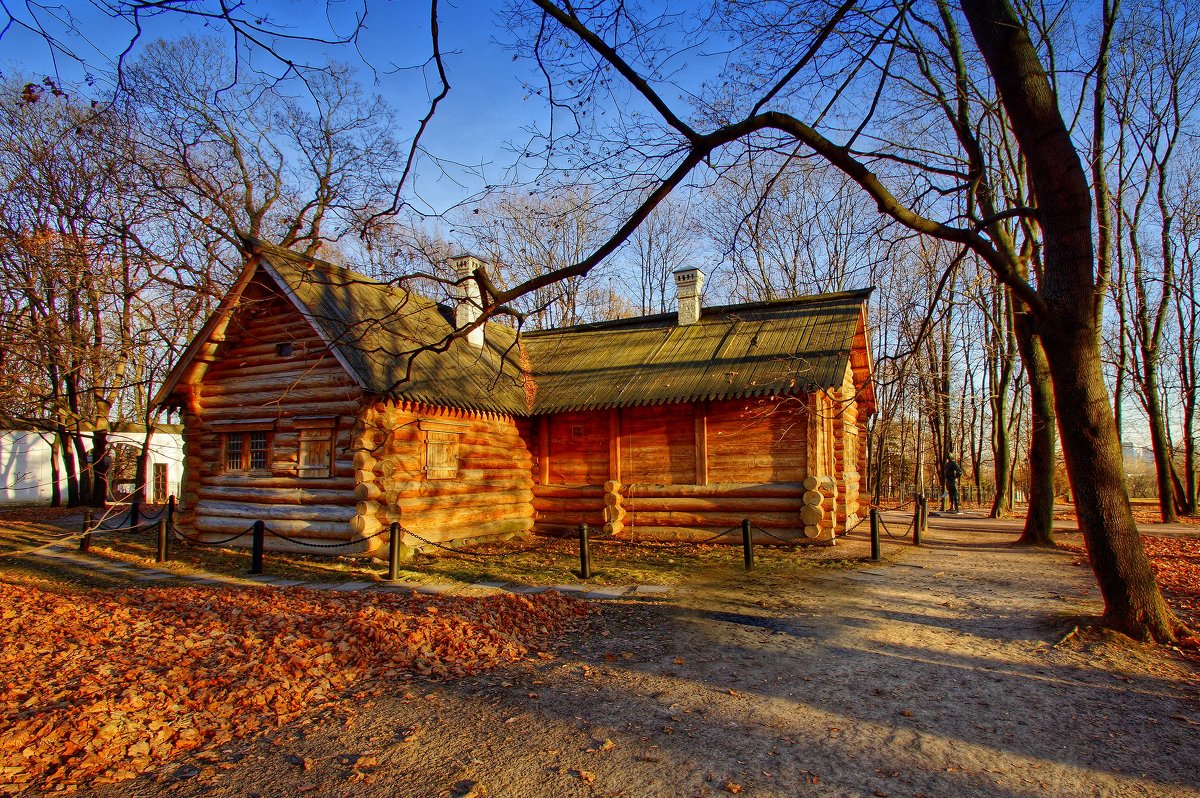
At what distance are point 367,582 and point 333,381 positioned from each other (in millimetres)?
4582

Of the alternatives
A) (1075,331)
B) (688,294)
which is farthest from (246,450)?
(1075,331)

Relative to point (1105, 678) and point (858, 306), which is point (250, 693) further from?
point (858, 306)

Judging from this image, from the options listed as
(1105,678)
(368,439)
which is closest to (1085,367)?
(1105,678)

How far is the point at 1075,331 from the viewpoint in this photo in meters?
7.05

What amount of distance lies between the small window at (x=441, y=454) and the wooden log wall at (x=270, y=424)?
5.16ft

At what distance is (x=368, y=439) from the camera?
12711 millimetres

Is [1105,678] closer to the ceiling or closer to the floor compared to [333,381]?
closer to the floor

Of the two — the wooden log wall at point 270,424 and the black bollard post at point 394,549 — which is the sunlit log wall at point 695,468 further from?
the black bollard post at point 394,549

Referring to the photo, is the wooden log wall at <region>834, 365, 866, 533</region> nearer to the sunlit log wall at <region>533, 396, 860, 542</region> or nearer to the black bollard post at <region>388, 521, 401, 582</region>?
the sunlit log wall at <region>533, 396, 860, 542</region>

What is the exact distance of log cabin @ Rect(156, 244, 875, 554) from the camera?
514 inches

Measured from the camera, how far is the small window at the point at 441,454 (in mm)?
13922

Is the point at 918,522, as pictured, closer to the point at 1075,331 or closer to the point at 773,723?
the point at 1075,331

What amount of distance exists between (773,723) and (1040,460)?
46.2ft

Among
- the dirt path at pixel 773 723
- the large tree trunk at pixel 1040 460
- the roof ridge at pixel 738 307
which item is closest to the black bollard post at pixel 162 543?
the dirt path at pixel 773 723
